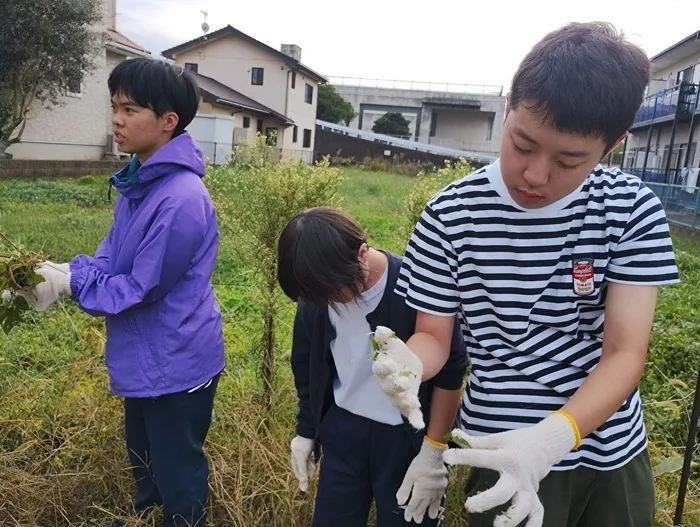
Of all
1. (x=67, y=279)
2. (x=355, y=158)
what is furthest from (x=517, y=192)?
(x=355, y=158)

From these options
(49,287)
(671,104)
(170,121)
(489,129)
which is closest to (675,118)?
(671,104)

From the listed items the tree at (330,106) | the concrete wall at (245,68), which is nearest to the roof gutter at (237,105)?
the concrete wall at (245,68)

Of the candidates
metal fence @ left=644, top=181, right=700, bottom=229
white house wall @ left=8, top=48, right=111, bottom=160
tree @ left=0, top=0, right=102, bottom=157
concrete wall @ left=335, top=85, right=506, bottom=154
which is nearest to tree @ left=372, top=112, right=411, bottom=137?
concrete wall @ left=335, top=85, right=506, bottom=154

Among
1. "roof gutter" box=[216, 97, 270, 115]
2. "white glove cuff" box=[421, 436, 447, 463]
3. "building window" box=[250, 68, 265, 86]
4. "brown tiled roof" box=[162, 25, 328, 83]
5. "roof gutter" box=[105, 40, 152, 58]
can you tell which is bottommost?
"white glove cuff" box=[421, 436, 447, 463]

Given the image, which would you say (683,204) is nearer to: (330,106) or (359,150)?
(359,150)

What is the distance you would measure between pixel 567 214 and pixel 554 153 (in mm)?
178

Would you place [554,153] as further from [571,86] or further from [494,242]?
[494,242]

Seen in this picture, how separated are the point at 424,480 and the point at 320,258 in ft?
2.02

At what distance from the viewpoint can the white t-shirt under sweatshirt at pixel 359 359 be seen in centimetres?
155

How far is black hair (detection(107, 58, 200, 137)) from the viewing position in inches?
69.7

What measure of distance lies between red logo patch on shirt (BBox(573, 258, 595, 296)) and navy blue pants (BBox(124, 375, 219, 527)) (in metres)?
1.23

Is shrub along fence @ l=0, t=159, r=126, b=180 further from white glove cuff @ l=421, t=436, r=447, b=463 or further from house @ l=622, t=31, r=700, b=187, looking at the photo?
house @ l=622, t=31, r=700, b=187

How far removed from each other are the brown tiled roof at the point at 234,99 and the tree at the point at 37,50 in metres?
7.91

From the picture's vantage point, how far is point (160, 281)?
1.71m
